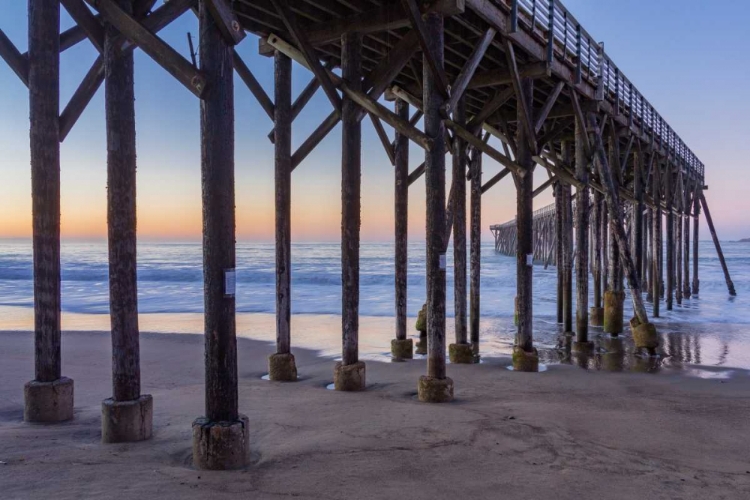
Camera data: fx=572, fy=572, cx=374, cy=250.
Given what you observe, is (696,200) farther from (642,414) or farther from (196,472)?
(196,472)

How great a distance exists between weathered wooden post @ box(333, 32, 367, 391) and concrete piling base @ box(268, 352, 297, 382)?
0.80m

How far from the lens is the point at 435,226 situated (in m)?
5.79

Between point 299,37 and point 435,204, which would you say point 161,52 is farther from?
point 435,204

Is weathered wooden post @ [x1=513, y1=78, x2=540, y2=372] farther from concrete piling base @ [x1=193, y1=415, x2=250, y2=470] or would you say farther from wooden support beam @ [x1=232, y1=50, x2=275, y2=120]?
concrete piling base @ [x1=193, y1=415, x2=250, y2=470]

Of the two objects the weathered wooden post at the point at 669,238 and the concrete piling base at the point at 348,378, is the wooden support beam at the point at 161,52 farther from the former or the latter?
the weathered wooden post at the point at 669,238

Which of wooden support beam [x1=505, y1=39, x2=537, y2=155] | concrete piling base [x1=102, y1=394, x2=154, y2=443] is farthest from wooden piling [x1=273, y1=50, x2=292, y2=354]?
wooden support beam [x1=505, y1=39, x2=537, y2=155]

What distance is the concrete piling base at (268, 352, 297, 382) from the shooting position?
6988 millimetres

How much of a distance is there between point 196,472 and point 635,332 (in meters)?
8.26

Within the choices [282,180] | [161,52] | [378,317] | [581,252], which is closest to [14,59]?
[161,52]

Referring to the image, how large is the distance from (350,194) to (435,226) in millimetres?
1043

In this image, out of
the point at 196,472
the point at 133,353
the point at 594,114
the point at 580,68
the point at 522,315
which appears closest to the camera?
the point at 196,472

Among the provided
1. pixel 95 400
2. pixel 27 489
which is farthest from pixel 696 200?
pixel 27 489

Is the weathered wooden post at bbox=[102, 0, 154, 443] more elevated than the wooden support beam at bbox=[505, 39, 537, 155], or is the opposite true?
the wooden support beam at bbox=[505, 39, 537, 155]

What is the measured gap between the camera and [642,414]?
5.49 meters
